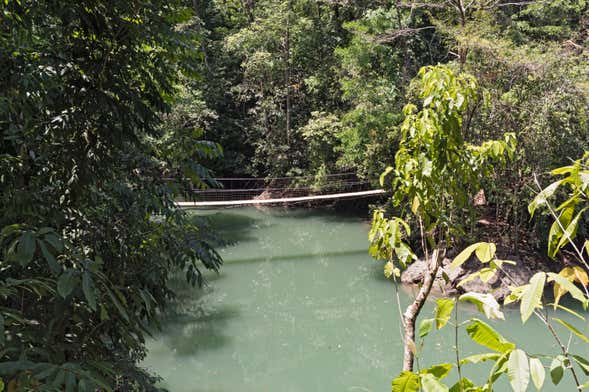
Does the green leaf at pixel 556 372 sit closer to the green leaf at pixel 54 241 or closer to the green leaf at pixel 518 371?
the green leaf at pixel 518 371

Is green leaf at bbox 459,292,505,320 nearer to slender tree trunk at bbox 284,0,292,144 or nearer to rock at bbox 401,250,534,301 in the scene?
rock at bbox 401,250,534,301

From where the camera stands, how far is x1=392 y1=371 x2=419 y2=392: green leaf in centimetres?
70

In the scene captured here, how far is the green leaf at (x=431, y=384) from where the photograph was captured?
2.05 feet

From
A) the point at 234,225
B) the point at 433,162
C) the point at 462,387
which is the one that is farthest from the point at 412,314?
the point at 234,225

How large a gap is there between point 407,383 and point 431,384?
71 mm

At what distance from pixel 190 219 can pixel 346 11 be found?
905cm

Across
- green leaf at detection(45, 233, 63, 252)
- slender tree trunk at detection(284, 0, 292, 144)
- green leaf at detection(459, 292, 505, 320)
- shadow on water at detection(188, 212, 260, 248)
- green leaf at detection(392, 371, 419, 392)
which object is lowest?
shadow on water at detection(188, 212, 260, 248)

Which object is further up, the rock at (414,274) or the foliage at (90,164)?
the foliage at (90,164)

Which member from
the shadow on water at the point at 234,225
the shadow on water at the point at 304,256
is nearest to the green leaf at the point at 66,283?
the shadow on water at the point at 304,256

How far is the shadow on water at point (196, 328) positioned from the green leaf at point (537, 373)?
4270 mm

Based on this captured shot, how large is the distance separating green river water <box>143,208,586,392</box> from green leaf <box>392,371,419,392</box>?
318 centimetres

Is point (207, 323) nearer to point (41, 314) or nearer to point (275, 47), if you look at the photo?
point (41, 314)

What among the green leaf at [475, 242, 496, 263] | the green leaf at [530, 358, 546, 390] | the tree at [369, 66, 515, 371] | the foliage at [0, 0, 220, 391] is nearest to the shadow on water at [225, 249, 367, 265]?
the foliage at [0, 0, 220, 391]

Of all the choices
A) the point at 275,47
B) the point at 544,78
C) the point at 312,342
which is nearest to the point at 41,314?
the point at 312,342
